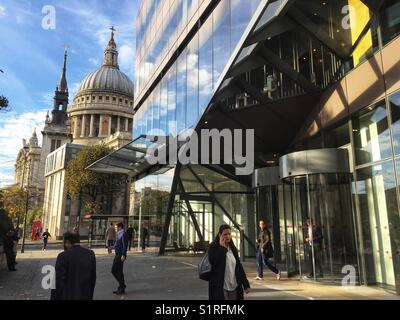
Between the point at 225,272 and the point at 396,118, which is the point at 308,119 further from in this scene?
the point at 225,272

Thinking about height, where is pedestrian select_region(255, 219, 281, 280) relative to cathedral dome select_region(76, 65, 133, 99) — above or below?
below

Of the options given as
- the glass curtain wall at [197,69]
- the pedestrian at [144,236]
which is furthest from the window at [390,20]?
the pedestrian at [144,236]

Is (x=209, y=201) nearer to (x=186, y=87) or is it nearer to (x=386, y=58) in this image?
(x=186, y=87)

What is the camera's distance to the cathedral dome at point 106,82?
383 ft

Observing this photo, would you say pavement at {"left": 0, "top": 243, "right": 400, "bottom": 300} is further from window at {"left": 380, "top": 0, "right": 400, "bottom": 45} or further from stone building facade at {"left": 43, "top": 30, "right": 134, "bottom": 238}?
stone building facade at {"left": 43, "top": 30, "right": 134, "bottom": 238}

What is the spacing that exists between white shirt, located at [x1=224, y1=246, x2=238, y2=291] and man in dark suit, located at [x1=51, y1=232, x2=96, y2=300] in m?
1.98

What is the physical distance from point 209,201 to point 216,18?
31.2 feet

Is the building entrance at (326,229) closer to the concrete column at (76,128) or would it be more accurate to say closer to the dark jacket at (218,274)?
the dark jacket at (218,274)

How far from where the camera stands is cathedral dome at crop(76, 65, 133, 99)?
383 feet

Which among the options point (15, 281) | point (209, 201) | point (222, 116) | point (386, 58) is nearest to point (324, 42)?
point (386, 58)

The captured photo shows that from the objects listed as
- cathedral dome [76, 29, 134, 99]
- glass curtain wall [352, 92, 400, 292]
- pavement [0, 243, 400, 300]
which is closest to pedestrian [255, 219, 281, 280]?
pavement [0, 243, 400, 300]

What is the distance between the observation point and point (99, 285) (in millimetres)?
10961

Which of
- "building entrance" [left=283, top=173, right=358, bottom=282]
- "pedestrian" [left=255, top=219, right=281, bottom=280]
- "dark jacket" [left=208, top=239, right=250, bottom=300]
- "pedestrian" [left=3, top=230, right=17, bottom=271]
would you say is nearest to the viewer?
"dark jacket" [left=208, top=239, right=250, bottom=300]

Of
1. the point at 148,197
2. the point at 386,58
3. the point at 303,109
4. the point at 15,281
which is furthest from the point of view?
the point at 148,197
